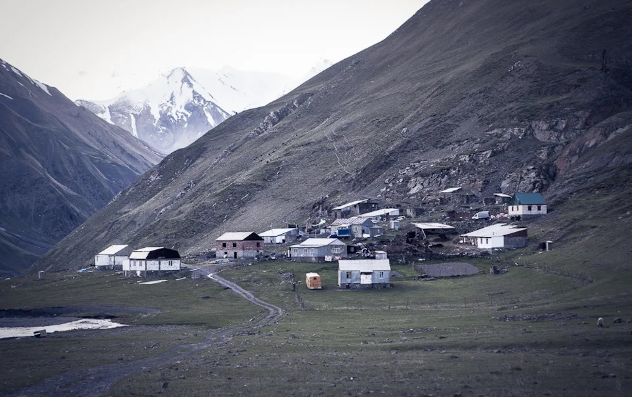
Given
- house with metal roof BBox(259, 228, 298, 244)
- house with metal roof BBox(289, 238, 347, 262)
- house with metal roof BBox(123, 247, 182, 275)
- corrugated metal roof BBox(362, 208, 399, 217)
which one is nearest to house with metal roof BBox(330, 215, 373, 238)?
corrugated metal roof BBox(362, 208, 399, 217)

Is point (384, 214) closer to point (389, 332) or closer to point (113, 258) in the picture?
point (113, 258)

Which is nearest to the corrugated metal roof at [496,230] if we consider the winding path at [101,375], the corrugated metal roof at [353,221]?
the corrugated metal roof at [353,221]

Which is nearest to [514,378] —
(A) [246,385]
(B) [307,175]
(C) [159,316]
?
(A) [246,385]

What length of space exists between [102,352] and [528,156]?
119 m

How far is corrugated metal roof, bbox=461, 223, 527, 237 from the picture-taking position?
111m

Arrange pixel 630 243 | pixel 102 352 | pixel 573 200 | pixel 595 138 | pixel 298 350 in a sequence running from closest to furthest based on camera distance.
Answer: pixel 298 350
pixel 102 352
pixel 630 243
pixel 573 200
pixel 595 138

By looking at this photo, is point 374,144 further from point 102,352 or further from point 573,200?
point 102,352

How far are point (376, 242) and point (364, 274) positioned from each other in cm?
2780

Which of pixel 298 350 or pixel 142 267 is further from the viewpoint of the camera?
pixel 142 267

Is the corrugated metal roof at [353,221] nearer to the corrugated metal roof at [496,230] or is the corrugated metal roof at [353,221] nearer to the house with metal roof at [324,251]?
the house with metal roof at [324,251]

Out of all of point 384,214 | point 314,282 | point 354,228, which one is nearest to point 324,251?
point 354,228

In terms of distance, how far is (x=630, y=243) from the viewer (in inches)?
3110

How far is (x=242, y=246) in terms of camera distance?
134500mm

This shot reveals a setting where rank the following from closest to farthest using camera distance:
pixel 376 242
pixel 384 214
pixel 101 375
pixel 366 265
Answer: pixel 101 375 → pixel 366 265 → pixel 376 242 → pixel 384 214
